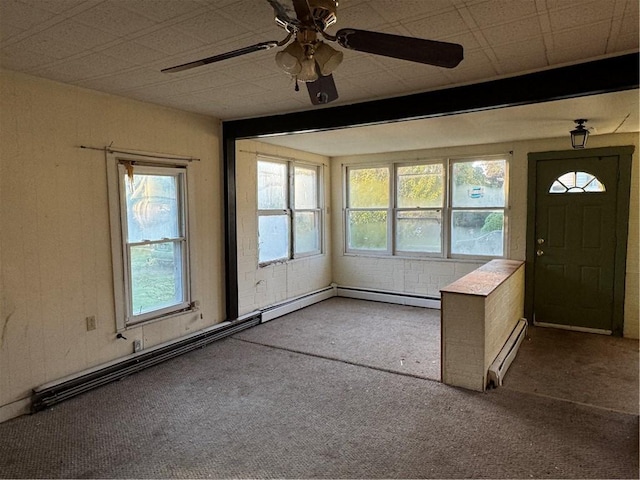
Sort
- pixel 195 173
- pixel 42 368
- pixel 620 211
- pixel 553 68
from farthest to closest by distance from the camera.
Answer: pixel 620 211, pixel 195 173, pixel 42 368, pixel 553 68

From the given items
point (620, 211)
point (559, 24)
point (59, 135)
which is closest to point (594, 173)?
point (620, 211)

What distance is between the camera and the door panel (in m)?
4.70

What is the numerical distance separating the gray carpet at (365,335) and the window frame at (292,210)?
80cm

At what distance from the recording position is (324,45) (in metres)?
1.64

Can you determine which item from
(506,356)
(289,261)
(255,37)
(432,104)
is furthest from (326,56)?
(289,261)

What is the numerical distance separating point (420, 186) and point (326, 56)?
179 inches

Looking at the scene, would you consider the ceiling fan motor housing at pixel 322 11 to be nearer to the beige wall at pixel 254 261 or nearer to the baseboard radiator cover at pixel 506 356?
the baseboard radiator cover at pixel 506 356

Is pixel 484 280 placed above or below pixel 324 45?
below

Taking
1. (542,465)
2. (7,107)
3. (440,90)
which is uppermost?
(440,90)

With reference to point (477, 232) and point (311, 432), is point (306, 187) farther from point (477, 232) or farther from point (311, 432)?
point (311, 432)

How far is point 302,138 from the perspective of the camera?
16.1 feet

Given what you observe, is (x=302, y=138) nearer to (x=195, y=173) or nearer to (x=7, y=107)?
(x=195, y=173)

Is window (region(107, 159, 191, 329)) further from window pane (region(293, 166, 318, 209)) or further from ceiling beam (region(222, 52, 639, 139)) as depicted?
window pane (region(293, 166, 318, 209))

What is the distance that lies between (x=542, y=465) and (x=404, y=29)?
2.52m
